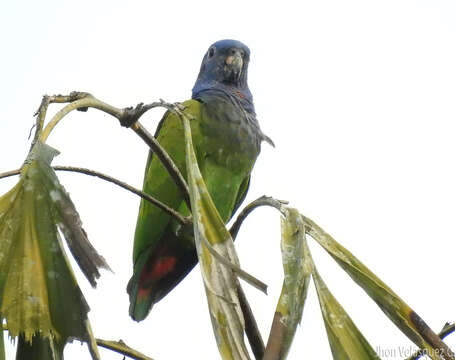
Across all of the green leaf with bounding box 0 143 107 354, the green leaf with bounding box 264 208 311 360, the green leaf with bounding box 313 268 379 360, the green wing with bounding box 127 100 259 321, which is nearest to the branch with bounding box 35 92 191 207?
the green leaf with bounding box 0 143 107 354

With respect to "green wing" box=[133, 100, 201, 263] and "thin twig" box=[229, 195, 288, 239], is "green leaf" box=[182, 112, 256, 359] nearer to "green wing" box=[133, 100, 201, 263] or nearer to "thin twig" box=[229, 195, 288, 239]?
"thin twig" box=[229, 195, 288, 239]

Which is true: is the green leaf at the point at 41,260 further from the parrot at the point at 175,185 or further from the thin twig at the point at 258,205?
the parrot at the point at 175,185

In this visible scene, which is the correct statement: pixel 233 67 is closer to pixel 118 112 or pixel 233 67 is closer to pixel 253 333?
pixel 118 112

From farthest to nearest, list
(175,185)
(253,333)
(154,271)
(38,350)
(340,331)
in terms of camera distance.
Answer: (154,271), (175,185), (253,333), (340,331), (38,350)

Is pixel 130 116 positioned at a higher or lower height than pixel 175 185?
lower

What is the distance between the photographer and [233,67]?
4883 millimetres

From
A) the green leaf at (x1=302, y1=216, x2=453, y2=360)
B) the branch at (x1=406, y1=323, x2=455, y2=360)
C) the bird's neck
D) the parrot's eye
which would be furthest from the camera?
the parrot's eye

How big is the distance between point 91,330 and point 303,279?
0.53 metres

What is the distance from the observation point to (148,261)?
14.1 ft

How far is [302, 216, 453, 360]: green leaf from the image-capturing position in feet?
5.52

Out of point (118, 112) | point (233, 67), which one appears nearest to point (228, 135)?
point (233, 67)

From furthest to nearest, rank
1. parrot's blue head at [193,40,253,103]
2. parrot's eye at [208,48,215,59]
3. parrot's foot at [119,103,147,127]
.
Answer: parrot's eye at [208,48,215,59], parrot's blue head at [193,40,253,103], parrot's foot at [119,103,147,127]

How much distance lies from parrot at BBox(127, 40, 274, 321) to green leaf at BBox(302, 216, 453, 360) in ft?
7.17

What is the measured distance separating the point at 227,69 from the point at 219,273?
11.1 ft
